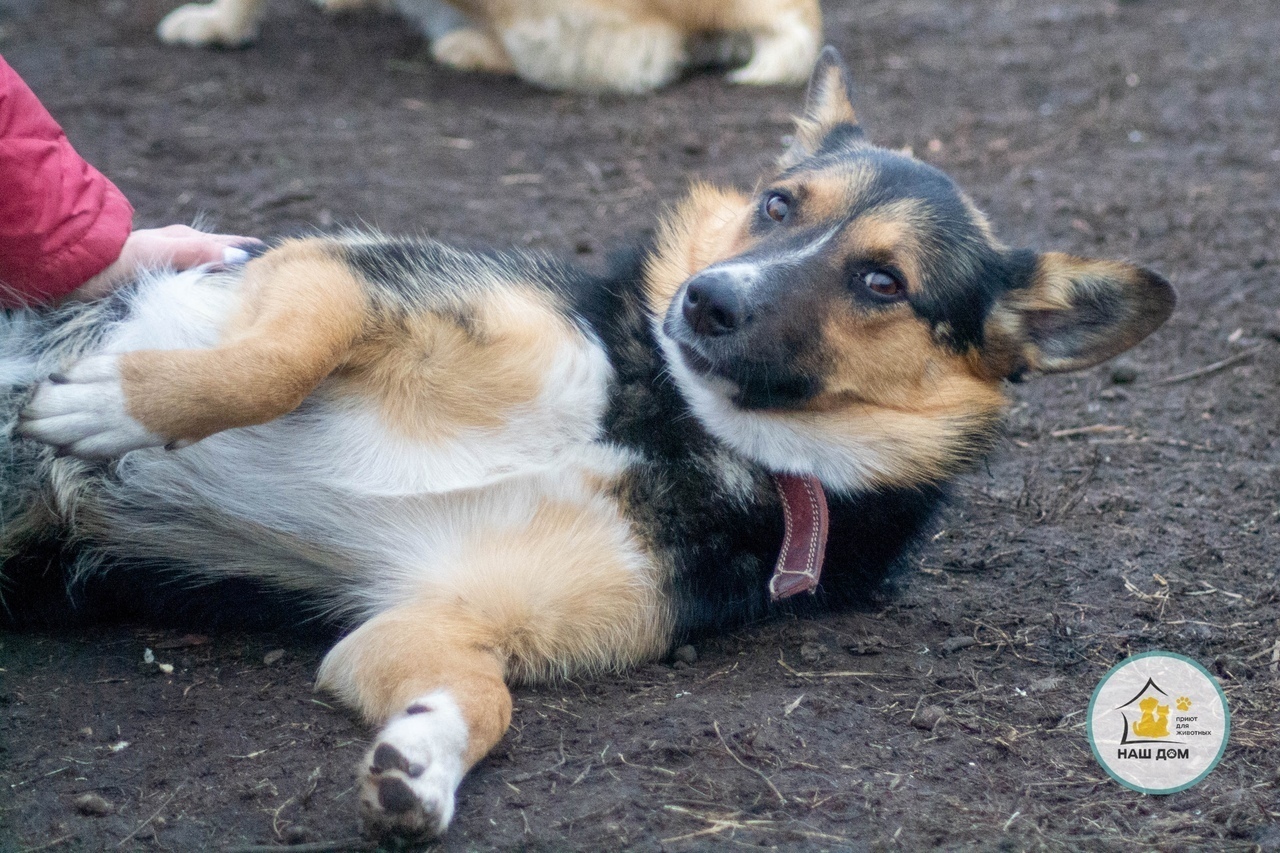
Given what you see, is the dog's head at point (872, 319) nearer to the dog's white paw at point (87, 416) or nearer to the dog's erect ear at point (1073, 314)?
the dog's erect ear at point (1073, 314)

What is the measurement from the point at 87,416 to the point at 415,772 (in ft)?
3.87

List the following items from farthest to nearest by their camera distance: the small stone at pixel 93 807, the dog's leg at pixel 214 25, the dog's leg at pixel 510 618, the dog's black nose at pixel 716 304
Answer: the dog's leg at pixel 214 25, the dog's black nose at pixel 716 304, the dog's leg at pixel 510 618, the small stone at pixel 93 807

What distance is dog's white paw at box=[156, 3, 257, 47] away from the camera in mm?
7918

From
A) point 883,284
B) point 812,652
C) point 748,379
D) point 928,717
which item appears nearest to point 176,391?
point 748,379

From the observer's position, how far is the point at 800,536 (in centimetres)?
327

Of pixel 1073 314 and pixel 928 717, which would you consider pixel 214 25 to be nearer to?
pixel 1073 314

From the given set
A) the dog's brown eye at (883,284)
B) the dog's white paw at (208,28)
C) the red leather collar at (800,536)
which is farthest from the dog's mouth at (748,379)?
the dog's white paw at (208,28)

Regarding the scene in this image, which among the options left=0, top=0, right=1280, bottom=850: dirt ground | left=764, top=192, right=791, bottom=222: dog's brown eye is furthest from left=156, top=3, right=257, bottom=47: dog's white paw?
left=764, top=192, right=791, bottom=222: dog's brown eye

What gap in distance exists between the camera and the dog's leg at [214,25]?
792 cm

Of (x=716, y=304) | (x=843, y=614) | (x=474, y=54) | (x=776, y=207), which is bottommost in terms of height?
(x=843, y=614)

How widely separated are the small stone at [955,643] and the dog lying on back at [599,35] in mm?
5414

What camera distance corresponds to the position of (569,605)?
310 centimetres

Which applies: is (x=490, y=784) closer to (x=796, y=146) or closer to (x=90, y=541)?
(x=90, y=541)

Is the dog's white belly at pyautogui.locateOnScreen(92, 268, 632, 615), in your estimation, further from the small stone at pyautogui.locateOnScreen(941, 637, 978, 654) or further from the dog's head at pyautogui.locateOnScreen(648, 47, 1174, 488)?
the small stone at pyautogui.locateOnScreen(941, 637, 978, 654)
